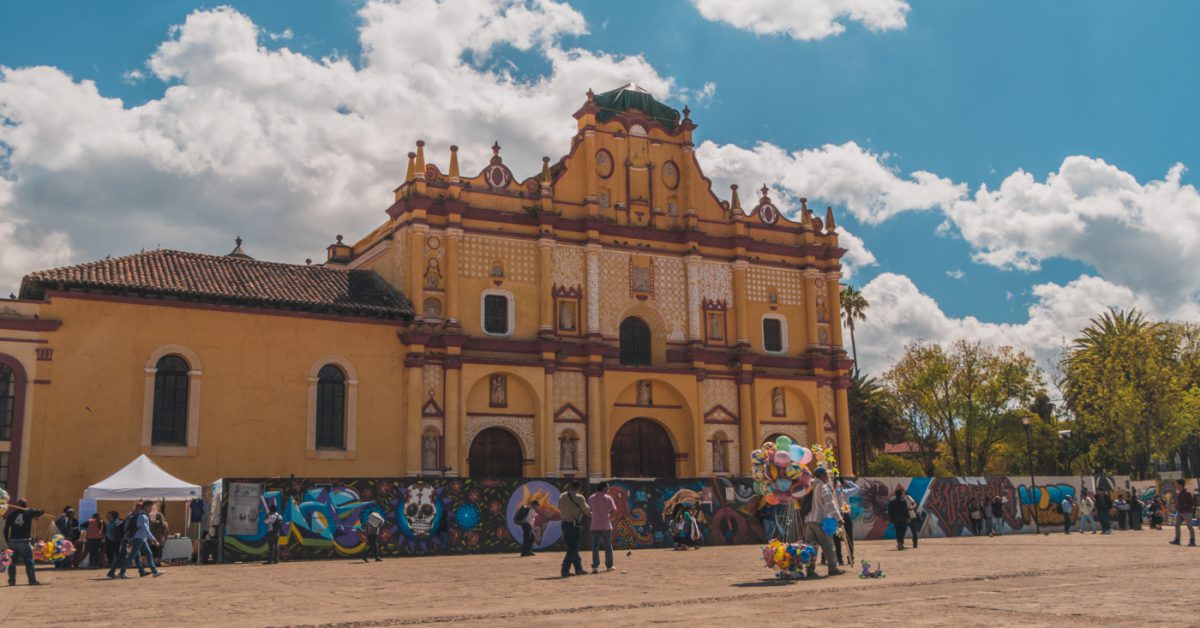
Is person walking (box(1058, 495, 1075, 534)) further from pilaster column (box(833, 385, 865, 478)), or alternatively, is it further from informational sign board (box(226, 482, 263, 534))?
informational sign board (box(226, 482, 263, 534))

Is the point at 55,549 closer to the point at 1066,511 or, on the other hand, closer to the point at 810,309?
the point at 810,309

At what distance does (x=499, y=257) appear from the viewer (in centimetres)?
3641

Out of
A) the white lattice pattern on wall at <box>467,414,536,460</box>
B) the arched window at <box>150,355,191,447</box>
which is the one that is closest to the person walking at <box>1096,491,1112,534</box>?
the white lattice pattern on wall at <box>467,414,536,460</box>

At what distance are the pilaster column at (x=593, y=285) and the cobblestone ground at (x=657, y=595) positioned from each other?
51.4ft

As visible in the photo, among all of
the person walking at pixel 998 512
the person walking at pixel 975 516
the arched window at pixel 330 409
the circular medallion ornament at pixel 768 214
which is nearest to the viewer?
the arched window at pixel 330 409

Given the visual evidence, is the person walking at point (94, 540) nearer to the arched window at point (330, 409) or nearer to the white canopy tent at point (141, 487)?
the white canopy tent at point (141, 487)

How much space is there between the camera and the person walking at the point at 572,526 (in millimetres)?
17938

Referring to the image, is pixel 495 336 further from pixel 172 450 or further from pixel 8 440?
pixel 8 440

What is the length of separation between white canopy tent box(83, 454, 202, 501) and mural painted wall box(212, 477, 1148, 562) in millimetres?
1000

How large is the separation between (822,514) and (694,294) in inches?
923

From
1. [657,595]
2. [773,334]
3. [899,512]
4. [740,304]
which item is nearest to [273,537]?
[657,595]

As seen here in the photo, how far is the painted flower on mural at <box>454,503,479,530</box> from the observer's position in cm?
2738

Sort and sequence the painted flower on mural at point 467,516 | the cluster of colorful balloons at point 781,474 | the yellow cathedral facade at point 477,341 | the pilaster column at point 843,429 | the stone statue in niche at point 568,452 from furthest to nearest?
Answer: the pilaster column at point 843,429
the stone statue in niche at point 568,452
the yellow cathedral facade at point 477,341
the painted flower on mural at point 467,516
the cluster of colorful balloons at point 781,474

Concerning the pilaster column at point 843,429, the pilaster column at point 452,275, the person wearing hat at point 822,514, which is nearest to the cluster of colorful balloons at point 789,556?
the person wearing hat at point 822,514
